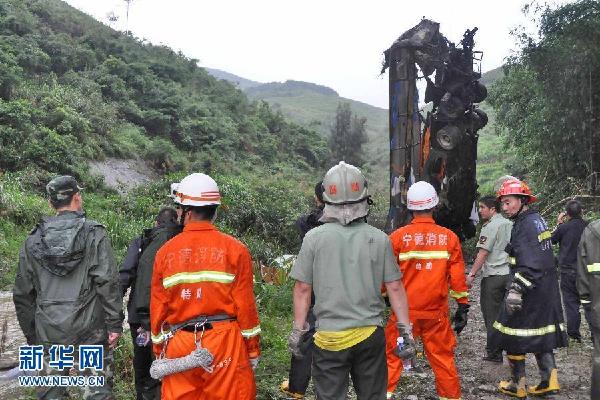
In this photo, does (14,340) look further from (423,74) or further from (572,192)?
(572,192)

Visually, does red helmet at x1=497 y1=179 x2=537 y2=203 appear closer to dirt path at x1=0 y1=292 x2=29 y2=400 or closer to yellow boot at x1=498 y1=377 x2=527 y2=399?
yellow boot at x1=498 y1=377 x2=527 y2=399

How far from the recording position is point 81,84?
20469mm

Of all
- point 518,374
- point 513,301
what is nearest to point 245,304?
point 513,301

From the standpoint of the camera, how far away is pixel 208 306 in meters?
2.71

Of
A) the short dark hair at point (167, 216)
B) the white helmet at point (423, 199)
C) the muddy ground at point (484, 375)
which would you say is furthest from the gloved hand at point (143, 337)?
the white helmet at point (423, 199)

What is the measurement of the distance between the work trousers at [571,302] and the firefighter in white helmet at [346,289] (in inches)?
161

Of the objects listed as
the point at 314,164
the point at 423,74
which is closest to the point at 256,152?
the point at 314,164

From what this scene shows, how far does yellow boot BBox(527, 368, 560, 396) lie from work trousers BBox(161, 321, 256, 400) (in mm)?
2895

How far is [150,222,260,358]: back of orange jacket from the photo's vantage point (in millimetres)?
2713

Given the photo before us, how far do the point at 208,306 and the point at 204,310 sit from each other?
0.03 m

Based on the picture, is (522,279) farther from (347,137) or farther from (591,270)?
(347,137)

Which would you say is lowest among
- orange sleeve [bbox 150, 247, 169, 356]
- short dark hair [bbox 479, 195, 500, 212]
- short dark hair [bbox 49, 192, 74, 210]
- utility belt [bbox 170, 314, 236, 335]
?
utility belt [bbox 170, 314, 236, 335]

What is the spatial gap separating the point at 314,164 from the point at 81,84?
16.5 meters

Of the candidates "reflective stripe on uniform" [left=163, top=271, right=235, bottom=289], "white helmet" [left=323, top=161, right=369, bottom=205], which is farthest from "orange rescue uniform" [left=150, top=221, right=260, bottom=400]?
"white helmet" [left=323, top=161, right=369, bottom=205]
